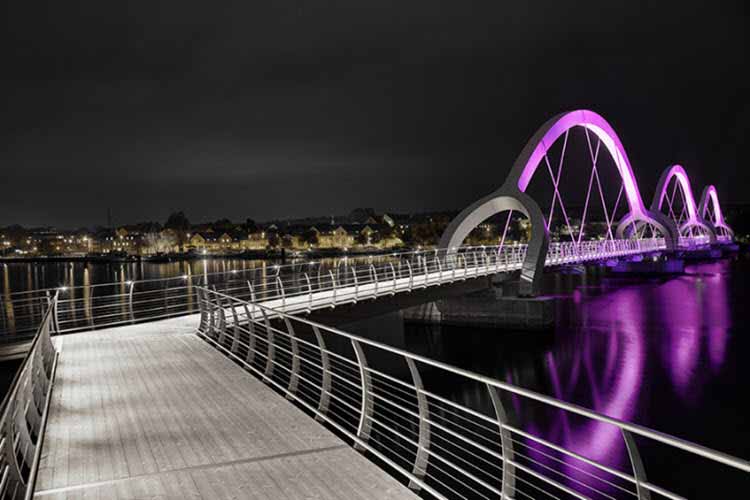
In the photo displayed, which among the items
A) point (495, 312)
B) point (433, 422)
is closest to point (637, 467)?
point (433, 422)

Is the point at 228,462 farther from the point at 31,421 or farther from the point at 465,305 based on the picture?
the point at 465,305

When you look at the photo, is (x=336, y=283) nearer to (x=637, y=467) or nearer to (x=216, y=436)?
(x=216, y=436)

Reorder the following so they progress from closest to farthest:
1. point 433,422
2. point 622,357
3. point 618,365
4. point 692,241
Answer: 1. point 433,422
2. point 618,365
3. point 622,357
4. point 692,241

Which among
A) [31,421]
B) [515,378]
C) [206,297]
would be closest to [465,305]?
[515,378]

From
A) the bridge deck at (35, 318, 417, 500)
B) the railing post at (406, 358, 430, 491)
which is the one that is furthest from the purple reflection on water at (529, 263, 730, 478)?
the railing post at (406, 358, 430, 491)

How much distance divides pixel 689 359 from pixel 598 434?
13030mm

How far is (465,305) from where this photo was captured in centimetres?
3250

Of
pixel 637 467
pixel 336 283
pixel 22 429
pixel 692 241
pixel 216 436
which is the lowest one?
pixel 692 241

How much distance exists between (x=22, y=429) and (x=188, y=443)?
1.45 metres

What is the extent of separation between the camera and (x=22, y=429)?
5203mm

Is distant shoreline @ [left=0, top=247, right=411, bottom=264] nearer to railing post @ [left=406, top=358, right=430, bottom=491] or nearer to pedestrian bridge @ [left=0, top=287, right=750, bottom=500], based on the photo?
pedestrian bridge @ [left=0, top=287, right=750, bottom=500]

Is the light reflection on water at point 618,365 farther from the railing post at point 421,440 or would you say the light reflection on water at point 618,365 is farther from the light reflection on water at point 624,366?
the railing post at point 421,440

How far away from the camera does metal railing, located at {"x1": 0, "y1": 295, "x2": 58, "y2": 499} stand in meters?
4.12

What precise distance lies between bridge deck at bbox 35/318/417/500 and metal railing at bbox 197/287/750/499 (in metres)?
0.32
